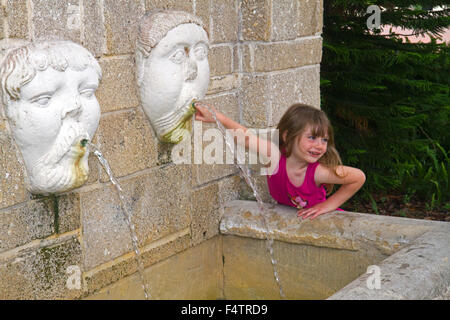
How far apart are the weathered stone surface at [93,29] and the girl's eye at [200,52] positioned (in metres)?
0.45

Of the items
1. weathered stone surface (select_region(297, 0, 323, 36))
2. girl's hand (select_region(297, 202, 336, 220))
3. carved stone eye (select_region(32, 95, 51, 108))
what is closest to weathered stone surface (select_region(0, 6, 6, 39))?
carved stone eye (select_region(32, 95, 51, 108))

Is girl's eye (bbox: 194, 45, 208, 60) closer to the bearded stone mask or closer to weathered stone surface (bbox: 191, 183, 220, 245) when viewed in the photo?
the bearded stone mask

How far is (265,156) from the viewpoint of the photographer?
3246 millimetres

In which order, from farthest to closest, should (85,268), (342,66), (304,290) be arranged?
(342,66) → (304,290) → (85,268)

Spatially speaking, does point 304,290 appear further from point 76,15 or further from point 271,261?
point 76,15

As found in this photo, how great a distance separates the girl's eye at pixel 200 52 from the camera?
106 inches

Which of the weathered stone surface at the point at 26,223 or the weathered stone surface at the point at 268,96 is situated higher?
the weathered stone surface at the point at 268,96

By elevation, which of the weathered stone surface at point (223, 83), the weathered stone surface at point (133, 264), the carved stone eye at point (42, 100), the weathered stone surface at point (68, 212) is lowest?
the weathered stone surface at point (133, 264)

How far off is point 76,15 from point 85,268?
0.99m

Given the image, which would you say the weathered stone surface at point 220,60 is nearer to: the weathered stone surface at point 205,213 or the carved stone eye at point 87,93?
the weathered stone surface at point 205,213

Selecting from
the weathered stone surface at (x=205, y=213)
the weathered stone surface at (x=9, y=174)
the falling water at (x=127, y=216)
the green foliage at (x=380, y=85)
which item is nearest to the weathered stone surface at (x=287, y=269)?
the weathered stone surface at (x=205, y=213)

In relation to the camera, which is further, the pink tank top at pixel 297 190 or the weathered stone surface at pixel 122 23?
the pink tank top at pixel 297 190

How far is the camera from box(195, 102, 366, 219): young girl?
9.98 ft
